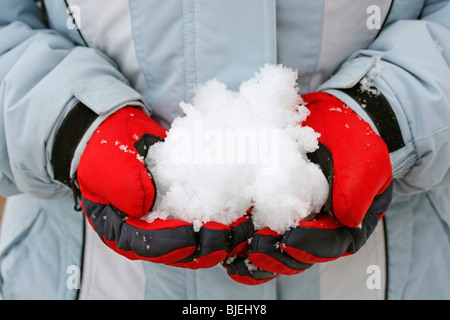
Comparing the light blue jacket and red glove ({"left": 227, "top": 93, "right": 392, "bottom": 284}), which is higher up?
the light blue jacket

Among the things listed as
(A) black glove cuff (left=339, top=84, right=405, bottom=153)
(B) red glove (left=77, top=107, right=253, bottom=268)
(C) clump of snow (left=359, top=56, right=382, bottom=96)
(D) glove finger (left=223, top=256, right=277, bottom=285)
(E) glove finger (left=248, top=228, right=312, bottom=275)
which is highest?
(C) clump of snow (left=359, top=56, right=382, bottom=96)

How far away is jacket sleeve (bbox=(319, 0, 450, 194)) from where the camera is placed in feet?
2.32

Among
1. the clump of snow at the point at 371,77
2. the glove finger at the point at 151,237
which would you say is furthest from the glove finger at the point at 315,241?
the clump of snow at the point at 371,77

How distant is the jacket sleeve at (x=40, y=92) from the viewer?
0.71 metres

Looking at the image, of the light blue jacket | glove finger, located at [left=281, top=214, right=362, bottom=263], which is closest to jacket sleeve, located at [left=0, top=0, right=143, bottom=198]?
the light blue jacket

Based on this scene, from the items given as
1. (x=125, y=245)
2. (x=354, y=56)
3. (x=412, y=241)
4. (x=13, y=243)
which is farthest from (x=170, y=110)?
(x=412, y=241)

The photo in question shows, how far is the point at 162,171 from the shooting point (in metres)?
0.66

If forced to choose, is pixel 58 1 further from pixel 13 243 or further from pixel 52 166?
pixel 13 243

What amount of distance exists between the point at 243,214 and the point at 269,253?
0.09 metres

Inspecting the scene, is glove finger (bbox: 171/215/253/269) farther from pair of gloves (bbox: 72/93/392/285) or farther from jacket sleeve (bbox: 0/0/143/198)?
jacket sleeve (bbox: 0/0/143/198)

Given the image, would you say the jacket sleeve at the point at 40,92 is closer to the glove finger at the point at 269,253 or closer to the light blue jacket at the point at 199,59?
the light blue jacket at the point at 199,59

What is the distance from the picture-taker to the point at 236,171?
2.08 feet

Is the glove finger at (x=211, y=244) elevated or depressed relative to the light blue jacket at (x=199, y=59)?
depressed

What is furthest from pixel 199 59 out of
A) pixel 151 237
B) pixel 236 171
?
pixel 151 237
